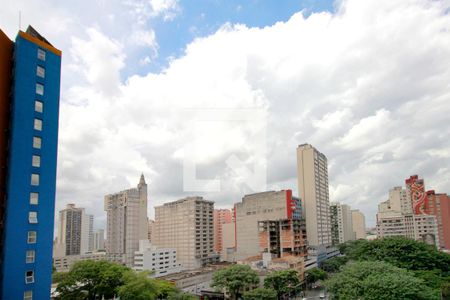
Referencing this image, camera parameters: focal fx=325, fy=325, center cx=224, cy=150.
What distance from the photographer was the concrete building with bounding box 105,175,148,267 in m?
52.3

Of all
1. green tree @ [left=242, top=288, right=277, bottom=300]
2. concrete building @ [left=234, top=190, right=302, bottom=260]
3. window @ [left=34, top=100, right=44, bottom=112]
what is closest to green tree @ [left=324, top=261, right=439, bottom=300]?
green tree @ [left=242, top=288, right=277, bottom=300]

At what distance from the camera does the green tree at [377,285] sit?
15.0 meters

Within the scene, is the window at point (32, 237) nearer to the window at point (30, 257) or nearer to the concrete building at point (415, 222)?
the window at point (30, 257)

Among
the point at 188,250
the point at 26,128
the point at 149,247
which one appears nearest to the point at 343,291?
the point at 26,128

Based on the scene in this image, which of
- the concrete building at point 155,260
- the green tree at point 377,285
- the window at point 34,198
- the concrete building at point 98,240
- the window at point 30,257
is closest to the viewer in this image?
the window at point 30,257

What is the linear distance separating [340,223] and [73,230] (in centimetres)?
5909

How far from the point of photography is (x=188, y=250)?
50906mm

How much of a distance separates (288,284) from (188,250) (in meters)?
27.1

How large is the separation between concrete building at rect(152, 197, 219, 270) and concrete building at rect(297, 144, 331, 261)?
52.7 ft

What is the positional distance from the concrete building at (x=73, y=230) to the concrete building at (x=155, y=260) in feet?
108

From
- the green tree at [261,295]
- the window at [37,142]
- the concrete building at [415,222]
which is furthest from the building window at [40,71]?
the concrete building at [415,222]

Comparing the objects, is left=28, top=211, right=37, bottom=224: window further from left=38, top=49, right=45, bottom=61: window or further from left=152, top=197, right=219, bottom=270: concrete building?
left=152, top=197, right=219, bottom=270: concrete building

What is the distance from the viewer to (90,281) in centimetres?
2009

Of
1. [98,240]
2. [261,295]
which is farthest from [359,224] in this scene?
[261,295]
